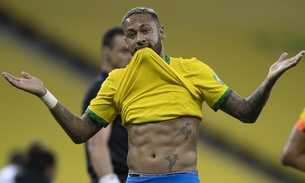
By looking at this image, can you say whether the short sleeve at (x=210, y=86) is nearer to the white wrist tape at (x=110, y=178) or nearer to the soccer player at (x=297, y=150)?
the soccer player at (x=297, y=150)

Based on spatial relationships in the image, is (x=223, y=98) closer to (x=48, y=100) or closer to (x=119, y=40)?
(x=48, y=100)

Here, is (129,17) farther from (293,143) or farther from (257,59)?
(257,59)

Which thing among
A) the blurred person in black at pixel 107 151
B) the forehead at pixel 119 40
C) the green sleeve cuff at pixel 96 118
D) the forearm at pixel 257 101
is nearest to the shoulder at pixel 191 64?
the forearm at pixel 257 101

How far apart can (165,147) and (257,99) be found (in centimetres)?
48

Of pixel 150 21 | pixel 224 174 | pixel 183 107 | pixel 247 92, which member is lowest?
pixel 224 174

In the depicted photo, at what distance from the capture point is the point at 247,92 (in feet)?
29.5

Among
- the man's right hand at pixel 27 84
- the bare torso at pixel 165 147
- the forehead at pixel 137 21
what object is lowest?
the bare torso at pixel 165 147

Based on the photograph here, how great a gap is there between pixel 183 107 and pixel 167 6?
5.41m

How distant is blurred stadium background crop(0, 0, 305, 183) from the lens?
28.7ft

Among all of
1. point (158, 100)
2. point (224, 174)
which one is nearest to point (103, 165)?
point (158, 100)

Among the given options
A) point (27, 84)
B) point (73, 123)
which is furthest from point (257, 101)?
point (27, 84)

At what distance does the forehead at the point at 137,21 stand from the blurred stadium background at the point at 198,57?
5005mm

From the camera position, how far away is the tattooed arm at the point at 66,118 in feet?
12.1

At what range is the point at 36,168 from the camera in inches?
244
